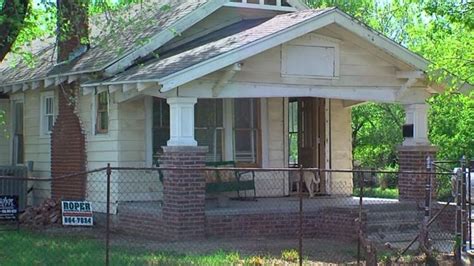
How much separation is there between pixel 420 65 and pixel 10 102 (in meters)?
10.5

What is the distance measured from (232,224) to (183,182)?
4.10 ft

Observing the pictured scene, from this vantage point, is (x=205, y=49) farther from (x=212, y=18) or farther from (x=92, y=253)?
(x=92, y=253)

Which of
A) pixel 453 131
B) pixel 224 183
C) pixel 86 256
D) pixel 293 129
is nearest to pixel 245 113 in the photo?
pixel 293 129

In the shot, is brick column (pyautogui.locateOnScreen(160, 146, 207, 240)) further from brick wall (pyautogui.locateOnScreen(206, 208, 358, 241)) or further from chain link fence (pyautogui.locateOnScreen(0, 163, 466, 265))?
brick wall (pyautogui.locateOnScreen(206, 208, 358, 241))

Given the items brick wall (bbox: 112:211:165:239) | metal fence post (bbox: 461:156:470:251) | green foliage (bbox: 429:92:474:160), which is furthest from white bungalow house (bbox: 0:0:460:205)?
green foliage (bbox: 429:92:474:160)

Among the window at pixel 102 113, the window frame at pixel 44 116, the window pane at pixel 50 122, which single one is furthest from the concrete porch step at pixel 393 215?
the window frame at pixel 44 116

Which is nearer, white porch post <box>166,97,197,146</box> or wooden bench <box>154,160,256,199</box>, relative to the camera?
white porch post <box>166,97,197,146</box>

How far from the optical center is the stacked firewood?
1389cm

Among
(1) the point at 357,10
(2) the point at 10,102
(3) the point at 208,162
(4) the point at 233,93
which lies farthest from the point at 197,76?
(1) the point at 357,10

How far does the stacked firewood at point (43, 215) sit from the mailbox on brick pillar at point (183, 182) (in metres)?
3.17

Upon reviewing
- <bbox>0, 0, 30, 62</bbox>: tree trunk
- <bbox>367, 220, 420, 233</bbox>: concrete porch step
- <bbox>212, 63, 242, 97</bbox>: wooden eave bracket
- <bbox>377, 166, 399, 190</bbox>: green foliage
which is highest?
<bbox>0, 0, 30, 62</bbox>: tree trunk

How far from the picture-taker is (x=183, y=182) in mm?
11656

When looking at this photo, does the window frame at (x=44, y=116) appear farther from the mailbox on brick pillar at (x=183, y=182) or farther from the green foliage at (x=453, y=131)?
the green foliage at (x=453, y=131)

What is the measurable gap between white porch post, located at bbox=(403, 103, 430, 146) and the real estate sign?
7890mm
